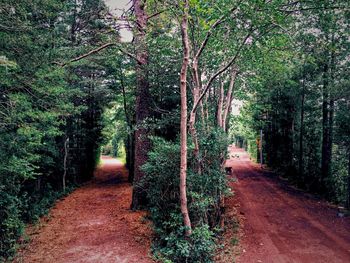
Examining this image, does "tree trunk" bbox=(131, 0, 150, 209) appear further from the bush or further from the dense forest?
the bush

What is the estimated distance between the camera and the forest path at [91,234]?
6.62m

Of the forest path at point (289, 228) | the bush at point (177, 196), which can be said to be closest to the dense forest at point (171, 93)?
the bush at point (177, 196)

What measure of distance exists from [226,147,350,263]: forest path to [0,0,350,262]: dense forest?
1.25 metres

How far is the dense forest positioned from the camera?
21.6 ft

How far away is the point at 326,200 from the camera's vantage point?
13.3 meters

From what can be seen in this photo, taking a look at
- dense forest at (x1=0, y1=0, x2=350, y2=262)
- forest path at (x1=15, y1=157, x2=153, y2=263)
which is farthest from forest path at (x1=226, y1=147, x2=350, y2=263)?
forest path at (x1=15, y1=157, x2=153, y2=263)

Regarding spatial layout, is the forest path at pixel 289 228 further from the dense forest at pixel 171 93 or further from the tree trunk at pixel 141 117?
the tree trunk at pixel 141 117

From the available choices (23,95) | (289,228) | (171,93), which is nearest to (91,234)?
(23,95)

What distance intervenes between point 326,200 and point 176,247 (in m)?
10.3

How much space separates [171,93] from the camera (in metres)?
12.5

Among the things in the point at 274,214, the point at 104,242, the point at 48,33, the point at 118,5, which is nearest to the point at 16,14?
the point at 48,33

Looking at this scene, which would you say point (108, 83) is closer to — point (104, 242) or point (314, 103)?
point (104, 242)

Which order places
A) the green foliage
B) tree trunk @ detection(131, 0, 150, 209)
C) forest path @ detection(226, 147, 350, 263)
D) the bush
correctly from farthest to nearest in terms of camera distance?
1. tree trunk @ detection(131, 0, 150, 209)
2. forest path @ detection(226, 147, 350, 263)
3. the bush
4. the green foliage

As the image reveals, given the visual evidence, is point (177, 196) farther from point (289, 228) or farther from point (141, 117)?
point (289, 228)
